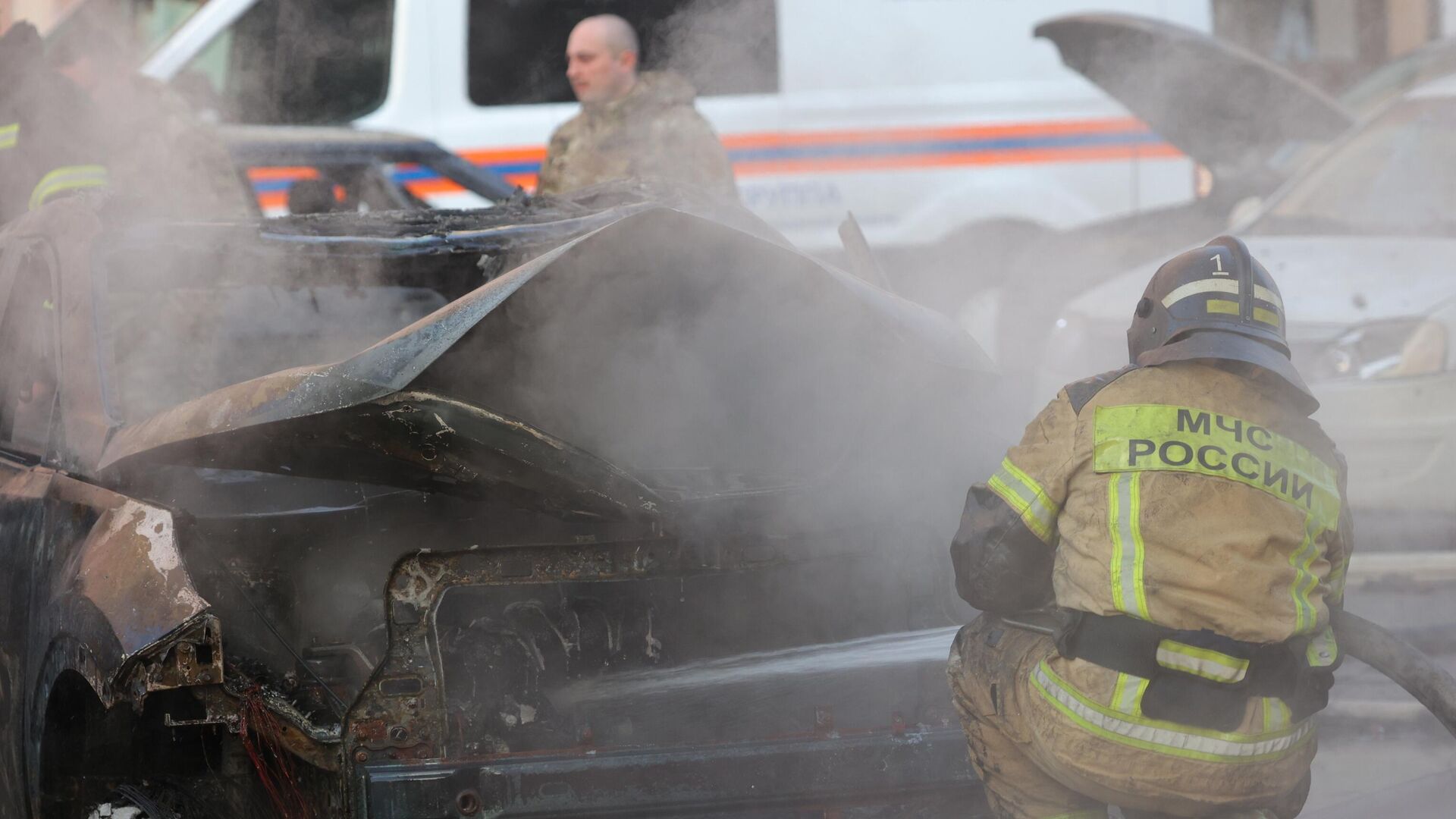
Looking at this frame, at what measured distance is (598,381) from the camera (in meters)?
3.16

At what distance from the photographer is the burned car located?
247 cm

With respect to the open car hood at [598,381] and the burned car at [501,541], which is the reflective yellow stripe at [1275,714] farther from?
the open car hood at [598,381]

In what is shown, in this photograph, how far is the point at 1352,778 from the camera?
3.94 meters

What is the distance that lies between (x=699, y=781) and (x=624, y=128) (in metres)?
3.15

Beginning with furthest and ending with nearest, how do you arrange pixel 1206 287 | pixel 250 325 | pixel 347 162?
pixel 347 162 < pixel 250 325 < pixel 1206 287

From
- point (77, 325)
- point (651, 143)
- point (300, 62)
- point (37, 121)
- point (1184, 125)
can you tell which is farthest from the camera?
point (300, 62)

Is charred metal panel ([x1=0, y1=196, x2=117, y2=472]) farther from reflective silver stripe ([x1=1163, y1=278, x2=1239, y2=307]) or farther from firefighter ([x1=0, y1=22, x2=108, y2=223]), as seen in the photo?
reflective silver stripe ([x1=1163, y1=278, x2=1239, y2=307])

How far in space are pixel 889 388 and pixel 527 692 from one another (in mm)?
988

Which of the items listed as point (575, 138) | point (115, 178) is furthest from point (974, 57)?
point (115, 178)

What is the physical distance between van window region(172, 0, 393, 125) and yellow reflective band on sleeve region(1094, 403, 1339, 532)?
601 cm

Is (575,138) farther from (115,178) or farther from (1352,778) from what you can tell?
(1352,778)

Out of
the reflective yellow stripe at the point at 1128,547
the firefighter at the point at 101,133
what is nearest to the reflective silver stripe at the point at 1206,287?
the reflective yellow stripe at the point at 1128,547

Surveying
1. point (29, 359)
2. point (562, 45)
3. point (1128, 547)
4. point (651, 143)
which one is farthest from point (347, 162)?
point (1128, 547)

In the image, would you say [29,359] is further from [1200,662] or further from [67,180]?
[1200,662]
